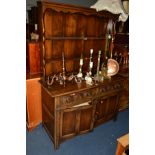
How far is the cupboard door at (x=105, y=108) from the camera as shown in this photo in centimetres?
239

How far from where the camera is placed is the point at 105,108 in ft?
8.30

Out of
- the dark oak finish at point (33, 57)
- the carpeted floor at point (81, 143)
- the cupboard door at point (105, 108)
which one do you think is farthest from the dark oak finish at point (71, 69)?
the dark oak finish at point (33, 57)

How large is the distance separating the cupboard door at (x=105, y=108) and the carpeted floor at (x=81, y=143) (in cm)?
20

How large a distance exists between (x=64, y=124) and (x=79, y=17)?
151cm

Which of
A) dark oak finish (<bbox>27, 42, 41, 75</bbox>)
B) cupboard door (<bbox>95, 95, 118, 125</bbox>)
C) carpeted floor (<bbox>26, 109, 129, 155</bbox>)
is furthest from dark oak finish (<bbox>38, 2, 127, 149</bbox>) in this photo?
dark oak finish (<bbox>27, 42, 41, 75</bbox>)

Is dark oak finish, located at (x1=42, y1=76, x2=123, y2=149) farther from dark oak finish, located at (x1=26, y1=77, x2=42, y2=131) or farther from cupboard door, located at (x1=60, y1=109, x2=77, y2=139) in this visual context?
dark oak finish, located at (x1=26, y1=77, x2=42, y2=131)

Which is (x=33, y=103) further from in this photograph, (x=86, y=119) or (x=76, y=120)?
(x=86, y=119)

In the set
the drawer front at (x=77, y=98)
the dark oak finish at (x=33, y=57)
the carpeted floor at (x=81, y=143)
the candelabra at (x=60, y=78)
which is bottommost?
the carpeted floor at (x=81, y=143)

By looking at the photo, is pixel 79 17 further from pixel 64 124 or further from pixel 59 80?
pixel 64 124

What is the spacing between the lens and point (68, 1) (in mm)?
2785

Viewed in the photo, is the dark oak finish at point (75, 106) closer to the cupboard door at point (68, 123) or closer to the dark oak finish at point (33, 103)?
the cupboard door at point (68, 123)

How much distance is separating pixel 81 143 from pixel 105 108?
2.16 feet

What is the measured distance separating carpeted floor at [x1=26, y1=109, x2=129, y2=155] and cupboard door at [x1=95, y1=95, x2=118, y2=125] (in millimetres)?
201
